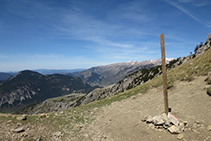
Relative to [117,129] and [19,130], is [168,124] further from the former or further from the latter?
[19,130]

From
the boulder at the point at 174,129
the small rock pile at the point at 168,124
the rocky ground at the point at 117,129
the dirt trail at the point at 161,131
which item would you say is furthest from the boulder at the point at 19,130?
the boulder at the point at 174,129

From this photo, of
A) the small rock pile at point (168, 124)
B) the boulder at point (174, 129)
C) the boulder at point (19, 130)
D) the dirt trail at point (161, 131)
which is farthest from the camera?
the boulder at point (19, 130)

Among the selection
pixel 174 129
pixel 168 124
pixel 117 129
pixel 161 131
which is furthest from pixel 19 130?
pixel 174 129

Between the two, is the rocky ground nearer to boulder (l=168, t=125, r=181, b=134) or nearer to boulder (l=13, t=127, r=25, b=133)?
boulder (l=13, t=127, r=25, b=133)

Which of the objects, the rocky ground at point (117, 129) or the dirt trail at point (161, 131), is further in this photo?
the rocky ground at point (117, 129)

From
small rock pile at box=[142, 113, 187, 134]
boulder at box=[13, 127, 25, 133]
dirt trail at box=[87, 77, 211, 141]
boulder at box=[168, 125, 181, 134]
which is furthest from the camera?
boulder at box=[13, 127, 25, 133]

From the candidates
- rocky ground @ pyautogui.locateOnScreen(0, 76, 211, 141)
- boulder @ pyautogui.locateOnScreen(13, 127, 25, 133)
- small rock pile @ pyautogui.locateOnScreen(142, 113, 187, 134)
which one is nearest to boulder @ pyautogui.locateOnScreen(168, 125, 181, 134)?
small rock pile @ pyautogui.locateOnScreen(142, 113, 187, 134)

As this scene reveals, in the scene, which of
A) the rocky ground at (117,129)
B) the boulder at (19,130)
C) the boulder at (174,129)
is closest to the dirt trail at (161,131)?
the rocky ground at (117,129)

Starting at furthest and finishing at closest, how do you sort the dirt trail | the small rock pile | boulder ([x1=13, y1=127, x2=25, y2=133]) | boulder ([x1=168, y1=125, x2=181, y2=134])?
boulder ([x1=13, y1=127, x2=25, y2=133]) < the small rock pile < boulder ([x1=168, y1=125, x2=181, y2=134]) < the dirt trail

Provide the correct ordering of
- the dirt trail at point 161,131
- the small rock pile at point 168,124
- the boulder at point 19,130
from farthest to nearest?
1. the boulder at point 19,130
2. the small rock pile at point 168,124
3. the dirt trail at point 161,131

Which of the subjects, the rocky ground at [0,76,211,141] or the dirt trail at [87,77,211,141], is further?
the rocky ground at [0,76,211,141]

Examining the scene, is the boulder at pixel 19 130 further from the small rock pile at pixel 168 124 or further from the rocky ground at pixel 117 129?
the small rock pile at pixel 168 124

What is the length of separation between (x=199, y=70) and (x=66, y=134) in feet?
97.6

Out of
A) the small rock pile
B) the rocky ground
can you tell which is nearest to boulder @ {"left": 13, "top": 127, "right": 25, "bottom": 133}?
the rocky ground
